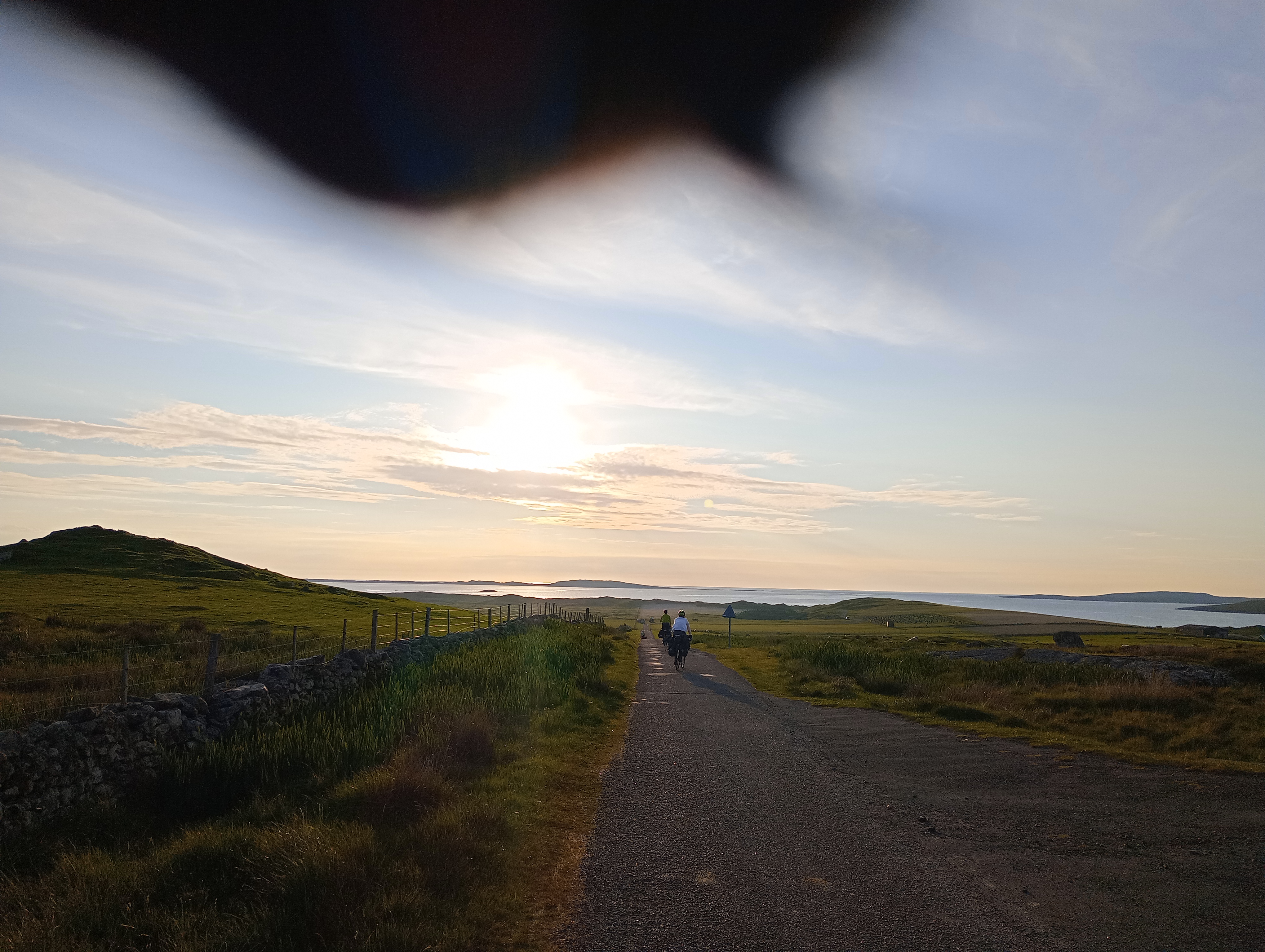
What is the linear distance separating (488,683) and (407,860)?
11.2 meters

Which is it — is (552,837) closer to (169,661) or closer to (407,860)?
(407,860)

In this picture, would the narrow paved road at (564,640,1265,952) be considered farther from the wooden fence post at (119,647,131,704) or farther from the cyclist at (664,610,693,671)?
the cyclist at (664,610,693,671)

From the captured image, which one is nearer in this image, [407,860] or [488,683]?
[407,860]

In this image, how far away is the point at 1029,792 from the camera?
36.7ft

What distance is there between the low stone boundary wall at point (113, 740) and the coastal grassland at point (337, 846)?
1.17 ft

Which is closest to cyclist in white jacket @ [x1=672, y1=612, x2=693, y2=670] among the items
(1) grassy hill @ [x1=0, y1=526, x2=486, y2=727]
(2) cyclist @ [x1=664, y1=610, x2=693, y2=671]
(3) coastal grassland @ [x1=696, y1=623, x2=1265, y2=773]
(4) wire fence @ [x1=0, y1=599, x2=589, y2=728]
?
(2) cyclist @ [x1=664, y1=610, x2=693, y2=671]

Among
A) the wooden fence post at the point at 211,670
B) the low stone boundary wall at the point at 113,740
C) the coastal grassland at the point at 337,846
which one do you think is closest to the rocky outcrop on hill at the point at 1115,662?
the coastal grassland at the point at 337,846

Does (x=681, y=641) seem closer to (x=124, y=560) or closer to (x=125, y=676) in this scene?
(x=125, y=676)

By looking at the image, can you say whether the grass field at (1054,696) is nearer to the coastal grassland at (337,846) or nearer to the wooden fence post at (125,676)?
the coastal grassland at (337,846)

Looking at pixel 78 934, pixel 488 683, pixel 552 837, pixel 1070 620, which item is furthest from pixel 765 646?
pixel 1070 620

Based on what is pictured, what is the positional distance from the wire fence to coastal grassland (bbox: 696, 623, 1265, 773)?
13.5 meters

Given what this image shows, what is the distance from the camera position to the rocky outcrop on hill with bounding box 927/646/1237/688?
86.6 feet

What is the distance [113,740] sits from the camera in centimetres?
1040

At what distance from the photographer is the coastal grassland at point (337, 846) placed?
5.96 metres
